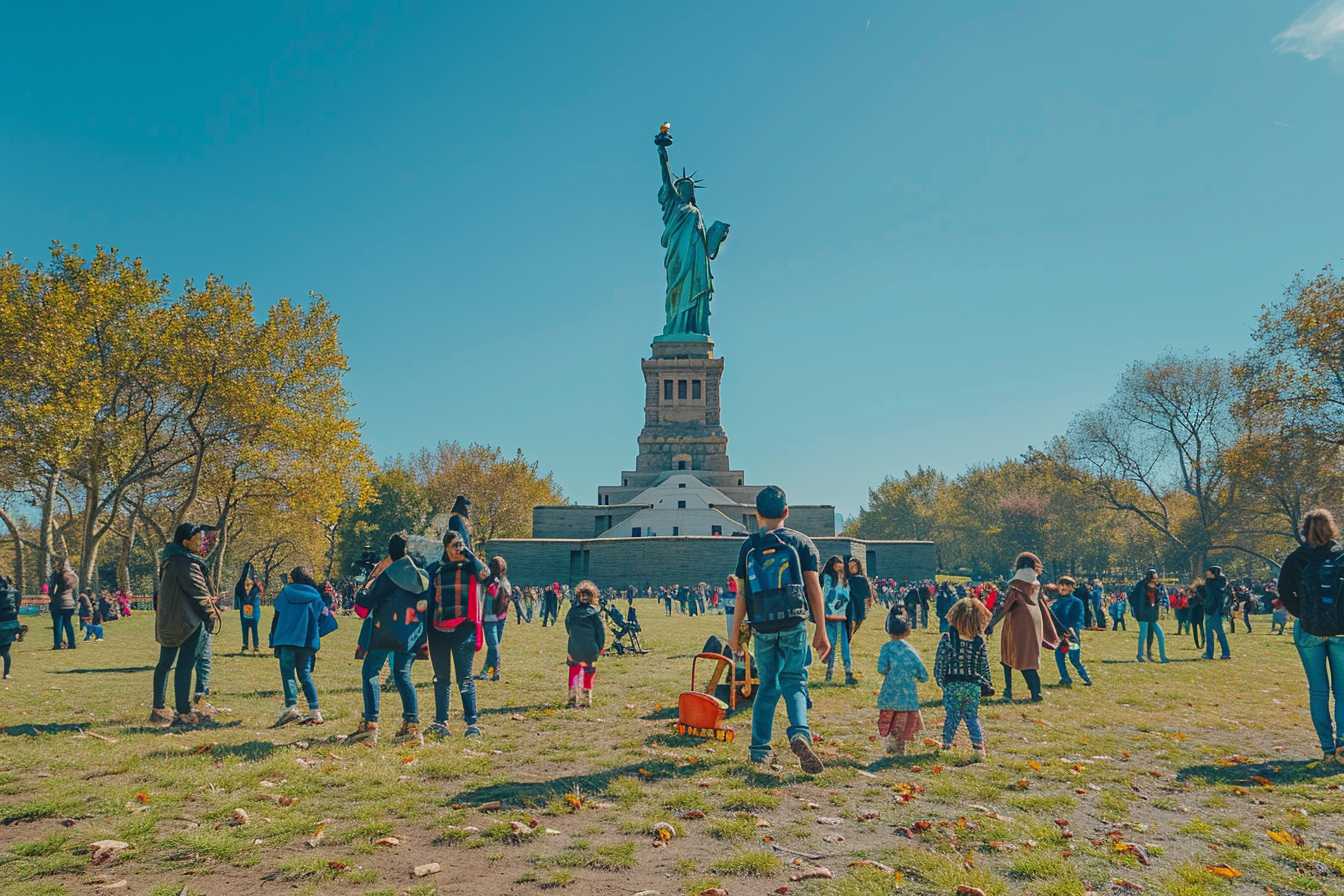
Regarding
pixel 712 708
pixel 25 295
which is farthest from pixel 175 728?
pixel 25 295

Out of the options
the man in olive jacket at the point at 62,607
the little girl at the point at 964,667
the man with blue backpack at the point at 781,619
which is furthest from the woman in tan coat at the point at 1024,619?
the man in olive jacket at the point at 62,607

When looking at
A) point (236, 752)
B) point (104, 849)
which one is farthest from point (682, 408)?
point (104, 849)

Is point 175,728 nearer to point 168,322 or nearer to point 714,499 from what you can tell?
point 168,322

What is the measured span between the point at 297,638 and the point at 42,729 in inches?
98.2

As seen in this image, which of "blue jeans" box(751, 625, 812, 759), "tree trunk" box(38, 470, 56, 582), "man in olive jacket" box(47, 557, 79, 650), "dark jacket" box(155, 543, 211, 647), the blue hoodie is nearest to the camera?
"blue jeans" box(751, 625, 812, 759)

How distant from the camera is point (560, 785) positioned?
611 centimetres

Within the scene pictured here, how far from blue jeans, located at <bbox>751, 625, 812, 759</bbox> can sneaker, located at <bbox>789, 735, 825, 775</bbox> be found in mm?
56

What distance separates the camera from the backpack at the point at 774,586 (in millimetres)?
6375

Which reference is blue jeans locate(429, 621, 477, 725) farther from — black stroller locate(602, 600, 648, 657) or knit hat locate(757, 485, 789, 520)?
black stroller locate(602, 600, 648, 657)

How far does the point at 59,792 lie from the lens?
19.0 ft

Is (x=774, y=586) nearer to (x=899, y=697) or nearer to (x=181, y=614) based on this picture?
(x=899, y=697)

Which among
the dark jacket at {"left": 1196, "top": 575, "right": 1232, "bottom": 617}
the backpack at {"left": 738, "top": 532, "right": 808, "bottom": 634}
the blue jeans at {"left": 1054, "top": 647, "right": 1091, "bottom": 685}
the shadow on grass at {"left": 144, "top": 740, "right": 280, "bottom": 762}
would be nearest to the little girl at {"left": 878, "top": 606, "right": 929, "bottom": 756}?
the backpack at {"left": 738, "top": 532, "right": 808, "bottom": 634}

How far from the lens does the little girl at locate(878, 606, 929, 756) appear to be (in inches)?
291

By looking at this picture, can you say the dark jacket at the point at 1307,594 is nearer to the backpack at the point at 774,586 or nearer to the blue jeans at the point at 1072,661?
the backpack at the point at 774,586
